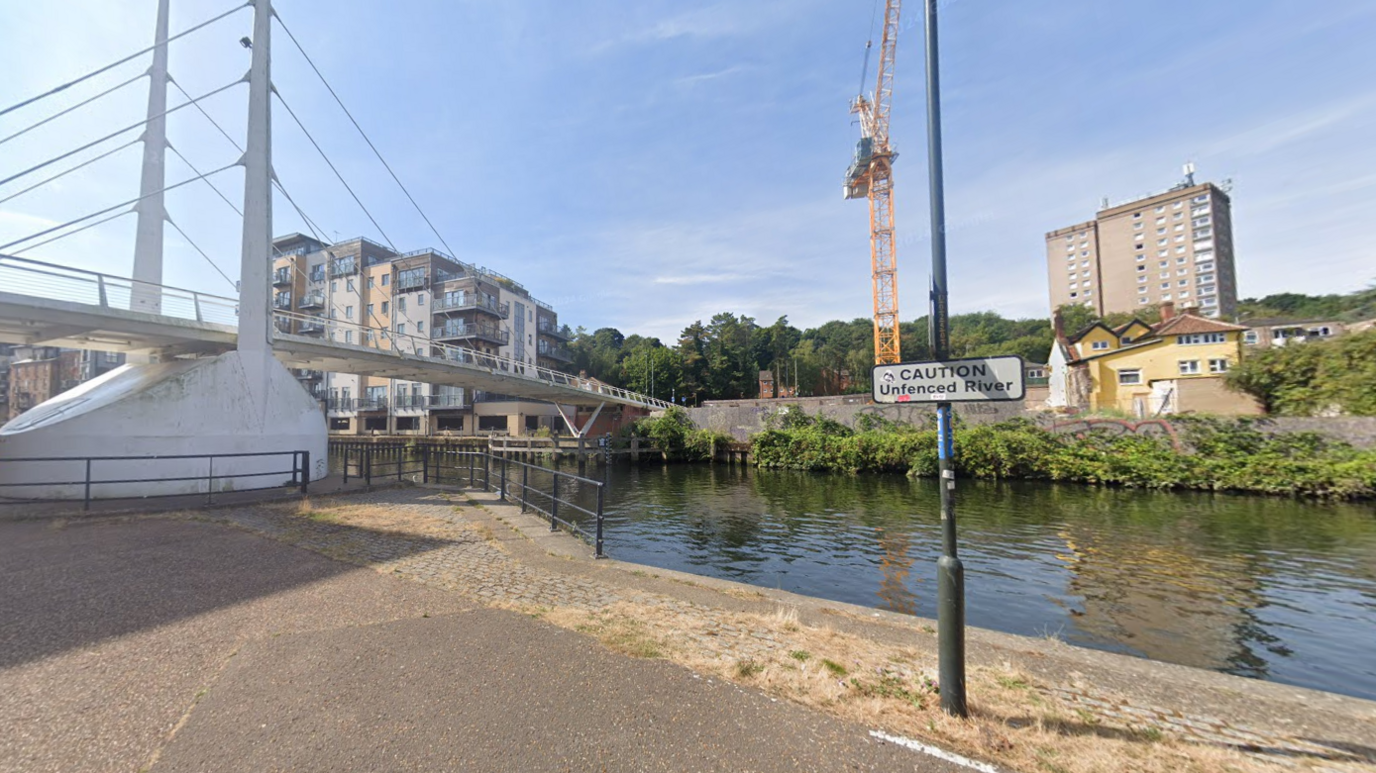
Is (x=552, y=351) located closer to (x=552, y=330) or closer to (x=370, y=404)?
(x=552, y=330)

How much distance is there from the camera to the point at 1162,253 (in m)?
101

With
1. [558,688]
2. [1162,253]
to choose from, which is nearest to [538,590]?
[558,688]

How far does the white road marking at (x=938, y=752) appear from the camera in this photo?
8.77 feet

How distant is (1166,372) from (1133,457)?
1590 cm

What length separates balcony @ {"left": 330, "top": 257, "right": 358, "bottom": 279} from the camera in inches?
2077

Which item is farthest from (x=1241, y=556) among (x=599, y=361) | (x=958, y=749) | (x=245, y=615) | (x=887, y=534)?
(x=599, y=361)

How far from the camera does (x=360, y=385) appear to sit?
51469 millimetres

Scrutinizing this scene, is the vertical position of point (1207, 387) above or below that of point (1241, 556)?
above

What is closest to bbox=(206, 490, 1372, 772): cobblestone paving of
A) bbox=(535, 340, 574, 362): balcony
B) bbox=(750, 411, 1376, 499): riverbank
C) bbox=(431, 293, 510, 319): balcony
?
bbox=(750, 411, 1376, 499): riverbank

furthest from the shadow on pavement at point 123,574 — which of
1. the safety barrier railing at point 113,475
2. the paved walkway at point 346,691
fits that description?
the safety barrier railing at point 113,475

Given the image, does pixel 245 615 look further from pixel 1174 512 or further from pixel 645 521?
pixel 1174 512

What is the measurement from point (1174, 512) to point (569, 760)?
19837mm

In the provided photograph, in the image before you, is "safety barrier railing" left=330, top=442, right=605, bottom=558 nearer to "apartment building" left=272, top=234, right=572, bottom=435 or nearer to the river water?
the river water

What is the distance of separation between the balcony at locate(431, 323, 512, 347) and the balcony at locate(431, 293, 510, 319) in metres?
1.54
